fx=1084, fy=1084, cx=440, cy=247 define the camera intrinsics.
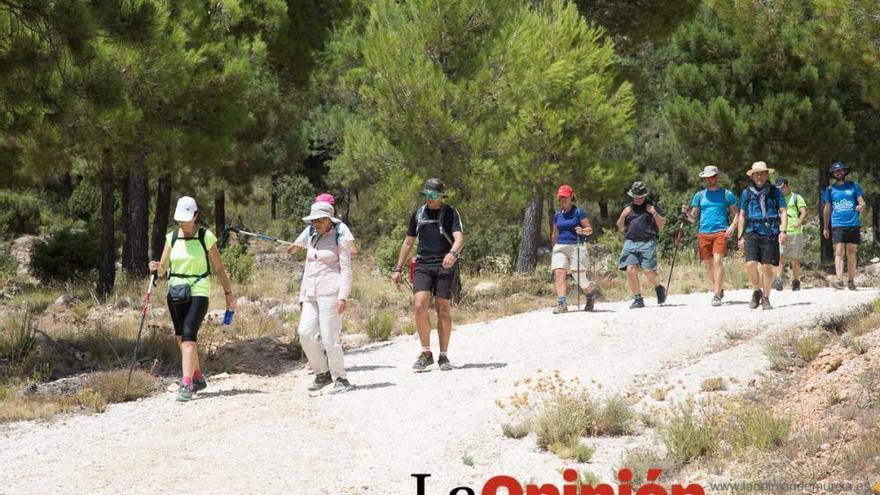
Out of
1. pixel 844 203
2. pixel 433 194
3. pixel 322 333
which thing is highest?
pixel 844 203

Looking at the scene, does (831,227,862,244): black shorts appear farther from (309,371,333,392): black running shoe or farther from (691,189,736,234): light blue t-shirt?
(309,371,333,392): black running shoe

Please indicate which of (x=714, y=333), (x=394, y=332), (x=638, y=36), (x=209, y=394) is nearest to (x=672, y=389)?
(x=714, y=333)

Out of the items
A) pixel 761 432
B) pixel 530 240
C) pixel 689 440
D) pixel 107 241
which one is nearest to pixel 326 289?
pixel 689 440

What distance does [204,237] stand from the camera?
32.7 feet

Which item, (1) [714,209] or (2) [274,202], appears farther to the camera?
(2) [274,202]

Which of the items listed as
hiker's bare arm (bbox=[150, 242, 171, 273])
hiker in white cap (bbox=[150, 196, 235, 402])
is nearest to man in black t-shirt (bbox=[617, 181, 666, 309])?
hiker in white cap (bbox=[150, 196, 235, 402])

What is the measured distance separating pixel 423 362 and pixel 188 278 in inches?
95.9

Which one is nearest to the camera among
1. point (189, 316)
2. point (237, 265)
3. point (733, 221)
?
point (189, 316)

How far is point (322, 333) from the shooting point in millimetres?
9836

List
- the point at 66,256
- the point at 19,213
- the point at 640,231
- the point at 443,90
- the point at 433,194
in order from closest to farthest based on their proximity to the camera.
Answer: the point at 433,194 < the point at 640,231 < the point at 443,90 < the point at 66,256 < the point at 19,213

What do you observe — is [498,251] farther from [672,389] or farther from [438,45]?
[672,389]

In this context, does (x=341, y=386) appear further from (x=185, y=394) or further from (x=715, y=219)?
(x=715, y=219)

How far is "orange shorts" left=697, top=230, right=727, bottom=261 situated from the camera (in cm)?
1355

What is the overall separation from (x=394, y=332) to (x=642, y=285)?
570cm
